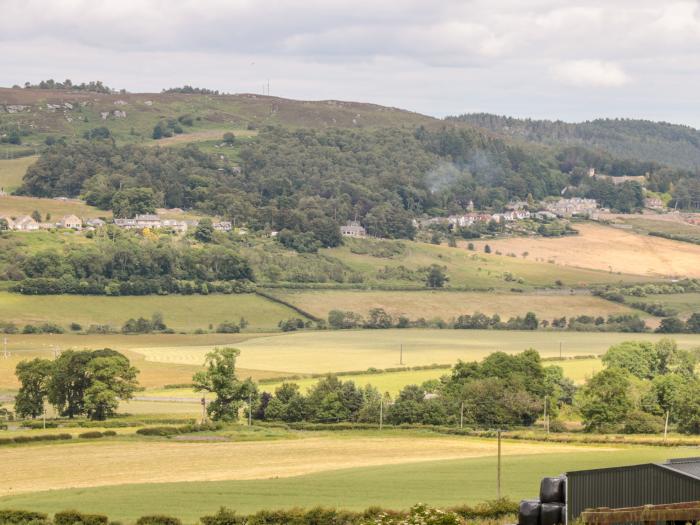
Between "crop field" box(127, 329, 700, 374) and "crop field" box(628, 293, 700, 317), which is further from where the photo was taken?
"crop field" box(628, 293, 700, 317)

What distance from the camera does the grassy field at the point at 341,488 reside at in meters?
46.2

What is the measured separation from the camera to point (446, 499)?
46.2 m

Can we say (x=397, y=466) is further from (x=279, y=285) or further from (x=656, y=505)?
(x=279, y=285)

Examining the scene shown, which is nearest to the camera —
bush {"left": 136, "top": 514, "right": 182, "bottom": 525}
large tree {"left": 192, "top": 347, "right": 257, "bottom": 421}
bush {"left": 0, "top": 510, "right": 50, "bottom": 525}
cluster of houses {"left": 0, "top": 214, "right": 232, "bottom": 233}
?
bush {"left": 136, "top": 514, "right": 182, "bottom": 525}

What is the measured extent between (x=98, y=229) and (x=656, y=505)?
16168 centimetres

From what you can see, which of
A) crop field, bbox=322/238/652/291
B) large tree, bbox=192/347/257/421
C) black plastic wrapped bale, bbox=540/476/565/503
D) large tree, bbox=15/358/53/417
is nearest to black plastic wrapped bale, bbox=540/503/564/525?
black plastic wrapped bale, bbox=540/476/565/503

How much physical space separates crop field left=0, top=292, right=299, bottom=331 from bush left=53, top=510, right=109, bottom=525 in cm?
9659

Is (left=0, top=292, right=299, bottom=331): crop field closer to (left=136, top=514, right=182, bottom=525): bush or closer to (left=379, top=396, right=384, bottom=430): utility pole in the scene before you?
(left=379, top=396, right=384, bottom=430): utility pole

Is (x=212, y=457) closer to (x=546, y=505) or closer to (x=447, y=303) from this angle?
(x=546, y=505)

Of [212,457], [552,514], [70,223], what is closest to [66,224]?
[70,223]

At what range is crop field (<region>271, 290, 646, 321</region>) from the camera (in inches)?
6191

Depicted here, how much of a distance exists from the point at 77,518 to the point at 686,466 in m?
19.0

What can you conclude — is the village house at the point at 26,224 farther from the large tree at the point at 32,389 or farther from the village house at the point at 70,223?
the large tree at the point at 32,389

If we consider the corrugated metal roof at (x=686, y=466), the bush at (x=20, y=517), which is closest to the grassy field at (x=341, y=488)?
the bush at (x=20, y=517)
